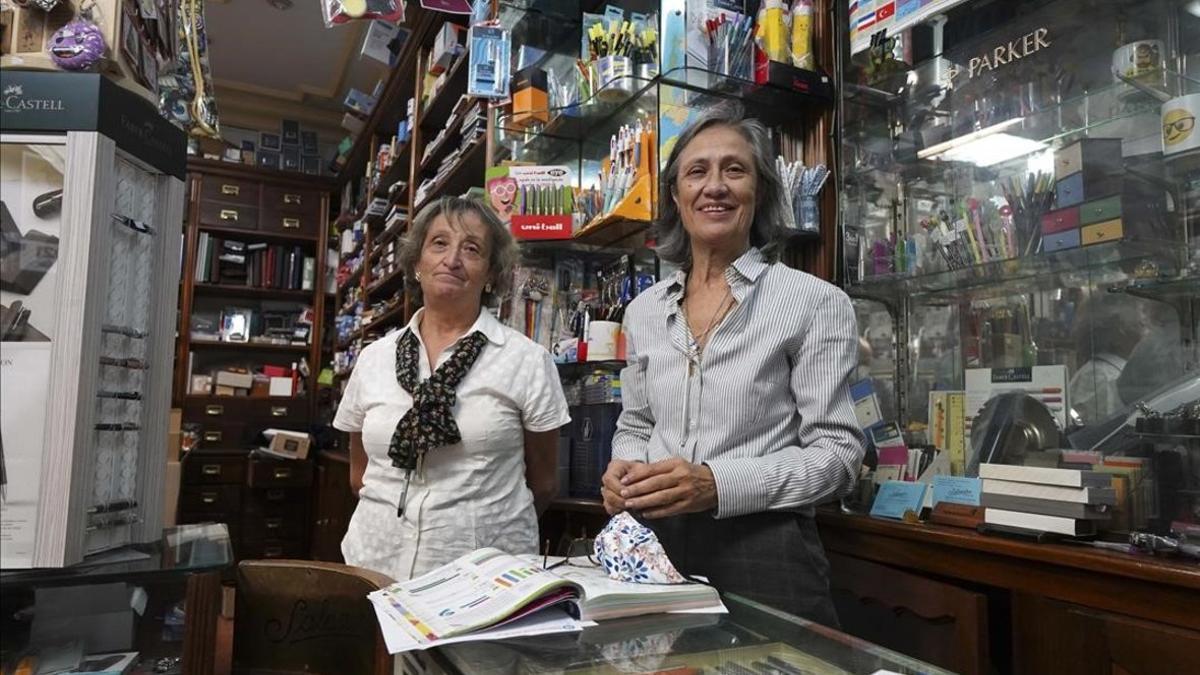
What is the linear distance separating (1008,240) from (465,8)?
1528mm

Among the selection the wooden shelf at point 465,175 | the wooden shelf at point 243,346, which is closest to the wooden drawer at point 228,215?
the wooden shelf at point 243,346

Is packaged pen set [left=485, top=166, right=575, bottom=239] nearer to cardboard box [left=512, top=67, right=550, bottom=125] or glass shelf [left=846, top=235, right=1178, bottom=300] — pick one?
cardboard box [left=512, top=67, right=550, bottom=125]

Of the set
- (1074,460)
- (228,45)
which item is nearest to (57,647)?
(1074,460)

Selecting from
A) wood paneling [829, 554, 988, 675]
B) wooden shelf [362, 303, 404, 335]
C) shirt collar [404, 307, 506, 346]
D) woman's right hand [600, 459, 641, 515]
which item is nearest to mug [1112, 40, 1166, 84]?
wood paneling [829, 554, 988, 675]

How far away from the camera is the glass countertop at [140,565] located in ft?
2.39

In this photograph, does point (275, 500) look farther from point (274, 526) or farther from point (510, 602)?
point (510, 602)

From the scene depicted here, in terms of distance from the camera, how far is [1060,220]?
147 centimetres

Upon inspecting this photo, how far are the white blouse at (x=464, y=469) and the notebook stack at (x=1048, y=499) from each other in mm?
841

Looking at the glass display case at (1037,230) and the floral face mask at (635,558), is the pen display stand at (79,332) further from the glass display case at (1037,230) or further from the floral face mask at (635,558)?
the glass display case at (1037,230)

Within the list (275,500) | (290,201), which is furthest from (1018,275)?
(290,201)

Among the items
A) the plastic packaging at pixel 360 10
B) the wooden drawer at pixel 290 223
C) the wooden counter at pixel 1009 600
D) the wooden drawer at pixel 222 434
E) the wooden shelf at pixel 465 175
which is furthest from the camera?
the wooden drawer at pixel 290 223

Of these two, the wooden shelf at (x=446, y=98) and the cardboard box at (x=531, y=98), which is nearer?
the cardboard box at (x=531, y=98)

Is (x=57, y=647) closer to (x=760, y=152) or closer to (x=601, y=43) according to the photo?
(x=760, y=152)

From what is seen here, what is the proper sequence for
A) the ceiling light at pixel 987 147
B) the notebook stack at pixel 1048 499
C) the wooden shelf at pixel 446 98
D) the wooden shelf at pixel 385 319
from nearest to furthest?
the notebook stack at pixel 1048 499
the ceiling light at pixel 987 147
the wooden shelf at pixel 446 98
the wooden shelf at pixel 385 319
